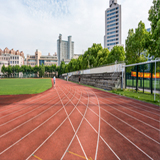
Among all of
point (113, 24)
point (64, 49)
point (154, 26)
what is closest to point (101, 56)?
point (154, 26)

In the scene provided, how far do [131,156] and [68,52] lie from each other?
583 feet

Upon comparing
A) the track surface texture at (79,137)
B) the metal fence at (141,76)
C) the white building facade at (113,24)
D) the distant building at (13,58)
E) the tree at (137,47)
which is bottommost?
the track surface texture at (79,137)

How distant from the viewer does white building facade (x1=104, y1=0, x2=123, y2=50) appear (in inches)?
2383

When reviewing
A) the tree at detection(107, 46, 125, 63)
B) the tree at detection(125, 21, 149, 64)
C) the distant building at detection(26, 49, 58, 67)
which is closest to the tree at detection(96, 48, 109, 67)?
the tree at detection(107, 46, 125, 63)

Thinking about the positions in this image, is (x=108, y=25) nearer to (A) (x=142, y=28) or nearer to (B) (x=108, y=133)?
(A) (x=142, y=28)

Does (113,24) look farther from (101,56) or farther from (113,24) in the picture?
(101,56)

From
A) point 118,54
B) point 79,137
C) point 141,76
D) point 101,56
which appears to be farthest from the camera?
point 101,56

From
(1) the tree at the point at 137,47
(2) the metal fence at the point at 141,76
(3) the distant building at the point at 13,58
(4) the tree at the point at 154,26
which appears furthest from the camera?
(3) the distant building at the point at 13,58

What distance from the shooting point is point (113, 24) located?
204 feet

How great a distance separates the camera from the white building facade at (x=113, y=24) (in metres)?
60.5

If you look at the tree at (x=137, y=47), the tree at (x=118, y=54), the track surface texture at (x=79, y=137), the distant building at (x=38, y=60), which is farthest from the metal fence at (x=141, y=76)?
the distant building at (x=38, y=60)

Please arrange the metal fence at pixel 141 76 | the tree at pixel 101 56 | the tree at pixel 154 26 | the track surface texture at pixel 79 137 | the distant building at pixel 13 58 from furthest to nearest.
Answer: the distant building at pixel 13 58 → the tree at pixel 101 56 → the metal fence at pixel 141 76 → the tree at pixel 154 26 → the track surface texture at pixel 79 137

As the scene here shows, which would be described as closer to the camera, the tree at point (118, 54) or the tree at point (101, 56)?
the tree at point (118, 54)

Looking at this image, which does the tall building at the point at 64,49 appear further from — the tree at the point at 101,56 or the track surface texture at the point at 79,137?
the track surface texture at the point at 79,137
